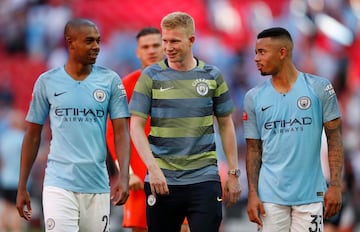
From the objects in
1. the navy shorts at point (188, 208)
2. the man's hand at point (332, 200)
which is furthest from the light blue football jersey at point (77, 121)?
the man's hand at point (332, 200)

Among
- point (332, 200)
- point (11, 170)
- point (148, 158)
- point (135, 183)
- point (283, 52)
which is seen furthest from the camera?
point (11, 170)

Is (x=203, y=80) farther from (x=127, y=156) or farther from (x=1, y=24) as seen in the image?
(x=1, y=24)

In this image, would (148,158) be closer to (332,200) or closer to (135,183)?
(332,200)

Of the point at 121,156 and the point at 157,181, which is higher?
the point at 121,156

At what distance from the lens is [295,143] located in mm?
8312

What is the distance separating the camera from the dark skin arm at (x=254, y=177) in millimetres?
8269

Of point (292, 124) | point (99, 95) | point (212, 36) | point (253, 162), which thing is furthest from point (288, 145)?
point (212, 36)

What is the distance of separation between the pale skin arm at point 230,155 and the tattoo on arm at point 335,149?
0.81m

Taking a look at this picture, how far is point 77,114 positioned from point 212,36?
38.1 feet

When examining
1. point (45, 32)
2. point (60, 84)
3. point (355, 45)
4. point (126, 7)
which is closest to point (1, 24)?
point (45, 32)

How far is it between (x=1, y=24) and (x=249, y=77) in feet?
17.0

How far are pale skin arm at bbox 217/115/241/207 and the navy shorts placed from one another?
129mm

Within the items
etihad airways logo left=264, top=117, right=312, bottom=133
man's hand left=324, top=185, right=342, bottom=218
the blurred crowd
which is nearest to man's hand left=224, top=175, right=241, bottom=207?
etihad airways logo left=264, top=117, right=312, bottom=133

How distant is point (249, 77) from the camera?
19.4 meters
